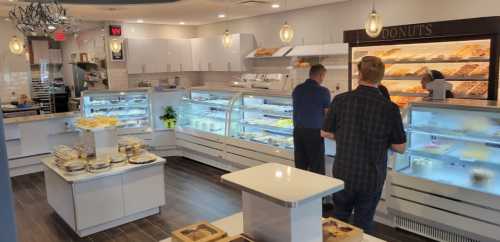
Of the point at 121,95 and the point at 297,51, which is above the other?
the point at 297,51

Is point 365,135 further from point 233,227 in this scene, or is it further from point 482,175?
point 482,175

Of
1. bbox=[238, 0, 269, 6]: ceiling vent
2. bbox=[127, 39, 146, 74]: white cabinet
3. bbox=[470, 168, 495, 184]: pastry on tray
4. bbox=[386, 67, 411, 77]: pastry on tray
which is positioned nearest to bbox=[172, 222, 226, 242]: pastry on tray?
bbox=[470, 168, 495, 184]: pastry on tray

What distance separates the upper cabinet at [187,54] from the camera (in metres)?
8.78

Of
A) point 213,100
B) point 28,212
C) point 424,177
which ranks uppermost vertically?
point 213,100

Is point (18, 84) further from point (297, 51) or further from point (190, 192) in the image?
point (297, 51)

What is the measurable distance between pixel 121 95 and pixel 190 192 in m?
2.77

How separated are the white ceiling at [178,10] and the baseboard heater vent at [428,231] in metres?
4.36

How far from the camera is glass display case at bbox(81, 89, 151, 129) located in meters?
6.83

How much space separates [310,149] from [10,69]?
758 centimetres

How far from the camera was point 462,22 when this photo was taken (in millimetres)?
5039

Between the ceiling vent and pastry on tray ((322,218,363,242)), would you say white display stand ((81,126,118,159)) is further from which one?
the ceiling vent

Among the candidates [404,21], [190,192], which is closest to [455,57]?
[404,21]

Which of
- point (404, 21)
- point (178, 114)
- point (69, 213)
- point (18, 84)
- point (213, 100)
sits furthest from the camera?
point (18, 84)

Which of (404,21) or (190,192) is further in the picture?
(404,21)
